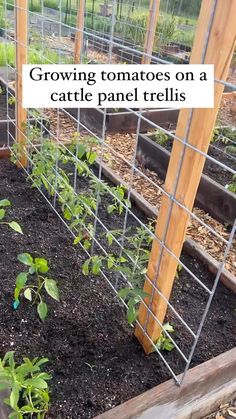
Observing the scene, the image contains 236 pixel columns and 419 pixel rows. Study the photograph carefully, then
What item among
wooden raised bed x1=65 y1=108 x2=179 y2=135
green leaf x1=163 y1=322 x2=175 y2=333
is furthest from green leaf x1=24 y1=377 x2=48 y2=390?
wooden raised bed x1=65 y1=108 x2=179 y2=135

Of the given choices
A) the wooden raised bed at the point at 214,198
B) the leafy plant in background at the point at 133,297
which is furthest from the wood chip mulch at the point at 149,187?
the leafy plant in background at the point at 133,297

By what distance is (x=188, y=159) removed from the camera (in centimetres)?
113

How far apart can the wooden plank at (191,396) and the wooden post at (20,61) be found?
1863 mm

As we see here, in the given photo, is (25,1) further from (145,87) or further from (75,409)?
(75,409)

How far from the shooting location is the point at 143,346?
158cm

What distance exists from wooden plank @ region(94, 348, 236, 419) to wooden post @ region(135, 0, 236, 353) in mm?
201

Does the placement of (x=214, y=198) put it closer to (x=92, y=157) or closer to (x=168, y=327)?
(x=92, y=157)

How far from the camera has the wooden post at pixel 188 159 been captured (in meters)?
0.96

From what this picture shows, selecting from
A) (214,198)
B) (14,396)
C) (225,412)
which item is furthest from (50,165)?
(225,412)

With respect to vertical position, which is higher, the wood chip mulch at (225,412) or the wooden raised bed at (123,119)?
the wooden raised bed at (123,119)

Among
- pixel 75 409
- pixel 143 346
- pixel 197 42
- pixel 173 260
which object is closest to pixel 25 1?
pixel 197 42

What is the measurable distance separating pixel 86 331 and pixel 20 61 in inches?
70.1

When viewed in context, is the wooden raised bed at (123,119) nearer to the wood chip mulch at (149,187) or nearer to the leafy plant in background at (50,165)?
the wood chip mulch at (149,187)

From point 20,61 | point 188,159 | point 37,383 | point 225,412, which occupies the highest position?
point 188,159
